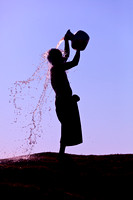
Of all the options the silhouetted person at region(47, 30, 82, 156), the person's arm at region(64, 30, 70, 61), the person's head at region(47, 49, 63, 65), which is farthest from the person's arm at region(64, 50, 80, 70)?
the person's arm at region(64, 30, 70, 61)

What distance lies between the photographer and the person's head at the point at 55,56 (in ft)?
17.3

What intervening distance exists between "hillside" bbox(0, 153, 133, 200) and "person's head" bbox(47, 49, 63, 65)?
1.65 m

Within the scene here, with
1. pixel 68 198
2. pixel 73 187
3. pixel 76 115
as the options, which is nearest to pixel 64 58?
pixel 76 115

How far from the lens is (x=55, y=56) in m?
5.27

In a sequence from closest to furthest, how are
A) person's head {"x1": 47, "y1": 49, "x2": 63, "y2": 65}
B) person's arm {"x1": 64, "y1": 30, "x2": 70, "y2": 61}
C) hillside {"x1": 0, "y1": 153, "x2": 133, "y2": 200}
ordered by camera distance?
hillside {"x1": 0, "y1": 153, "x2": 133, "y2": 200} → person's head {"x1": 47, "y1": 49, "x2": 63, "y2": 65} → person's arm {"x1": 64, "y1": 30, "x2": 70, "y2": 61}

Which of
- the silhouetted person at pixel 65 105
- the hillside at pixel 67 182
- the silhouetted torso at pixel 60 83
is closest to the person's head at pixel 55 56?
the silhouetted person at pixel 65 105

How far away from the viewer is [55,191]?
143 inches

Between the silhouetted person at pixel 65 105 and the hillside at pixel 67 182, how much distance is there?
14.4 inches

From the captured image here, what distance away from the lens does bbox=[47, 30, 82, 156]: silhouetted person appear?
5.14 metres

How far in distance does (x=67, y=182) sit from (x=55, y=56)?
216 centimetres

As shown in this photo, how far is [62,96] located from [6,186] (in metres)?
1.89

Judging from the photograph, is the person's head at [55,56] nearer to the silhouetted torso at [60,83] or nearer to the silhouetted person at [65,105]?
the silhouetted person at [65,105]

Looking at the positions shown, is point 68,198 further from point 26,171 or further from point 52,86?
point 52,86

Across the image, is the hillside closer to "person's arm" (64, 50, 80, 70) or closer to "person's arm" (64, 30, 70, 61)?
"person's arm" (64, 50, 80, 70)
